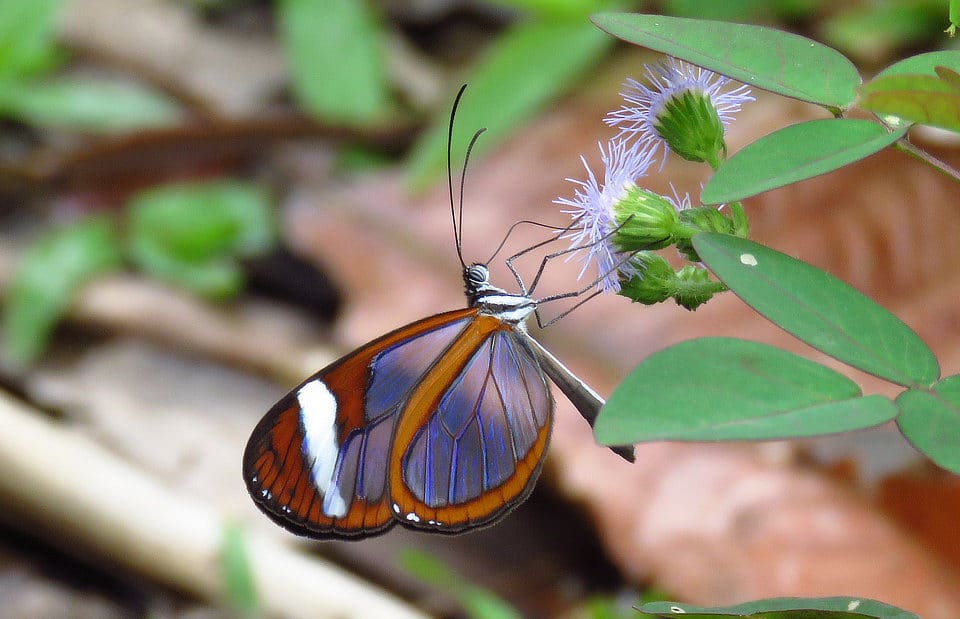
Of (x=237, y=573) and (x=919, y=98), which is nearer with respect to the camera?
(x=919, y=98)

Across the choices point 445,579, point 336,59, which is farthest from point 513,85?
point 445,579

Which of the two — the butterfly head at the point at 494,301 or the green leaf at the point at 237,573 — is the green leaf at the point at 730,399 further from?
the green leaf at the point at 237,573

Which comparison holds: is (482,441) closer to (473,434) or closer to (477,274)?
(473,434)

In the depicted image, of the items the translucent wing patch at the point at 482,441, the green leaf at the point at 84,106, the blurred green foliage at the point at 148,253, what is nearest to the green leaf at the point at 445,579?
the translucent wing patch at the point at 482,441

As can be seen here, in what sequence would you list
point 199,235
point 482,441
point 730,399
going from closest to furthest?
point 730,399 → point 482,441 → point 199,235

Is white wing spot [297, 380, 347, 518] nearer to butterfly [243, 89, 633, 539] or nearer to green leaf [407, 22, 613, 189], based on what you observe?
butterfly [243, 89, 633, 539]

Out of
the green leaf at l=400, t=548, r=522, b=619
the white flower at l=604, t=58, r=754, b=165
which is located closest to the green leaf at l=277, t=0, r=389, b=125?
the green leaf at l=400, t=548, r=522, b=619
